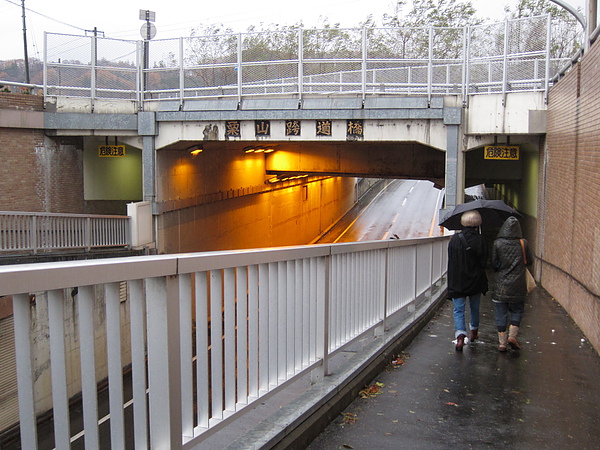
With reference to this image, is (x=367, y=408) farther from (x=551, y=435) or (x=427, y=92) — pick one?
(x=427, y=92)

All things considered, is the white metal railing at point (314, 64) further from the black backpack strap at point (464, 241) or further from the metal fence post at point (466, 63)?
the black backpack strap at point (464, 241)

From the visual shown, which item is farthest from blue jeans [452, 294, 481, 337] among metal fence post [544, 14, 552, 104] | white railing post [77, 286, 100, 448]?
metal fence post [544, 14, 552, 104]

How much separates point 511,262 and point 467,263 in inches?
20.1

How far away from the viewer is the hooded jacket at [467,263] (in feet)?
25.0

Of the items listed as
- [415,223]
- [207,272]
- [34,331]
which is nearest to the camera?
[34,331]

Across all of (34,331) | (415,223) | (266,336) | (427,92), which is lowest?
(415,223)

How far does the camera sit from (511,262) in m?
7.54

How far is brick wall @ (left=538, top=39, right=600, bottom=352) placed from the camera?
9.55m

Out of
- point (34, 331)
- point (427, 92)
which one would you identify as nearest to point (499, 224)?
point (34, 331)

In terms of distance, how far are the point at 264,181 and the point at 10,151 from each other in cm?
1258

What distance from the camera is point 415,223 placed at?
145 ft

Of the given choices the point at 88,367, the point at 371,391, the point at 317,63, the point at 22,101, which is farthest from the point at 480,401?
the point at 22,101

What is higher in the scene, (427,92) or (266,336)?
(427,92)

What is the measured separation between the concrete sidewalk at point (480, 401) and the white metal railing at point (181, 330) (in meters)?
0.63
